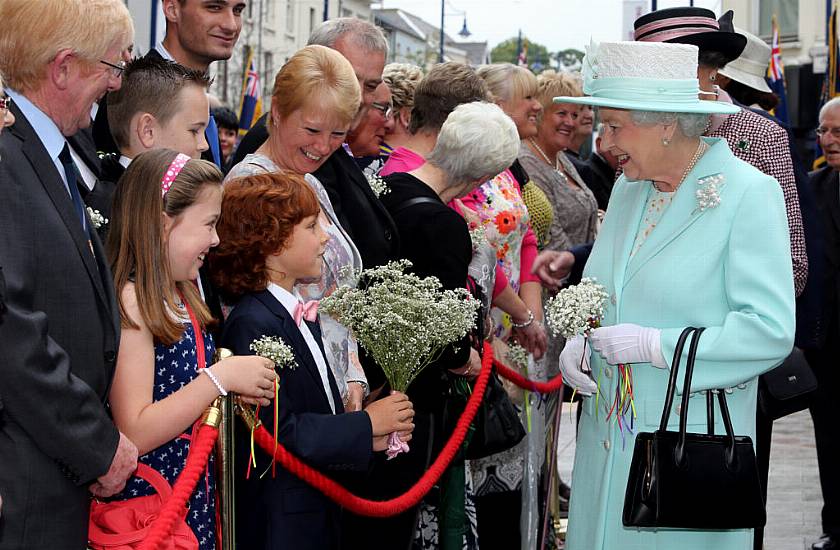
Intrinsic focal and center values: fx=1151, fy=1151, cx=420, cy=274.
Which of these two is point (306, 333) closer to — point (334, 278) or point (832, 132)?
point (334, 278)

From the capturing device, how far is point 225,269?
401cm

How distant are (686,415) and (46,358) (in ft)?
6.55

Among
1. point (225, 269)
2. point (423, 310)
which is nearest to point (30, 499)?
point (225, 269)

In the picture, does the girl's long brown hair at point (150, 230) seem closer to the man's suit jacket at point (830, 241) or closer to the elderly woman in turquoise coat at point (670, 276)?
the elderly woman in turquoise coat at point (670, 276)

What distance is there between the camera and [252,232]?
157 inches

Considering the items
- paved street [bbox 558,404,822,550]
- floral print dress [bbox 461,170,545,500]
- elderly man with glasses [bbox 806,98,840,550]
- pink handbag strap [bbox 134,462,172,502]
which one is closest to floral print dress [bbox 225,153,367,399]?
pink handbag strap [bbox 134,462,172,502]

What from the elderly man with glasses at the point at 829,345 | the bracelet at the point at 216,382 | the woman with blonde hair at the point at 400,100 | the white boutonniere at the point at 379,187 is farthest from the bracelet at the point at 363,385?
the elderly man with glasses at the point at 829,345

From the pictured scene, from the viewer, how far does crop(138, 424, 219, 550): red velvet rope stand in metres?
3.27

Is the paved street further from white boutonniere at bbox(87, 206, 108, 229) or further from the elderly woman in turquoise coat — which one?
white boutonniere at bbox(87, 206, 108, 229)

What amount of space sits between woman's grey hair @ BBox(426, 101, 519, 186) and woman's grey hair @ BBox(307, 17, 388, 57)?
640 mm

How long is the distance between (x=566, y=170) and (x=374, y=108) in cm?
249

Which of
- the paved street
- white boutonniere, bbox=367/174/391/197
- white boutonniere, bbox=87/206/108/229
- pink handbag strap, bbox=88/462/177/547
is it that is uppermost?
white boutonniere, bbox=87/206/108/229

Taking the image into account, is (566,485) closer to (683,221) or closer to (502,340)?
(502,340)

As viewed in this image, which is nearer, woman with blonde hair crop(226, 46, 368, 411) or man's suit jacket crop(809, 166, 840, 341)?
woman with blonde hair crop(226, 46, 368, 411)
